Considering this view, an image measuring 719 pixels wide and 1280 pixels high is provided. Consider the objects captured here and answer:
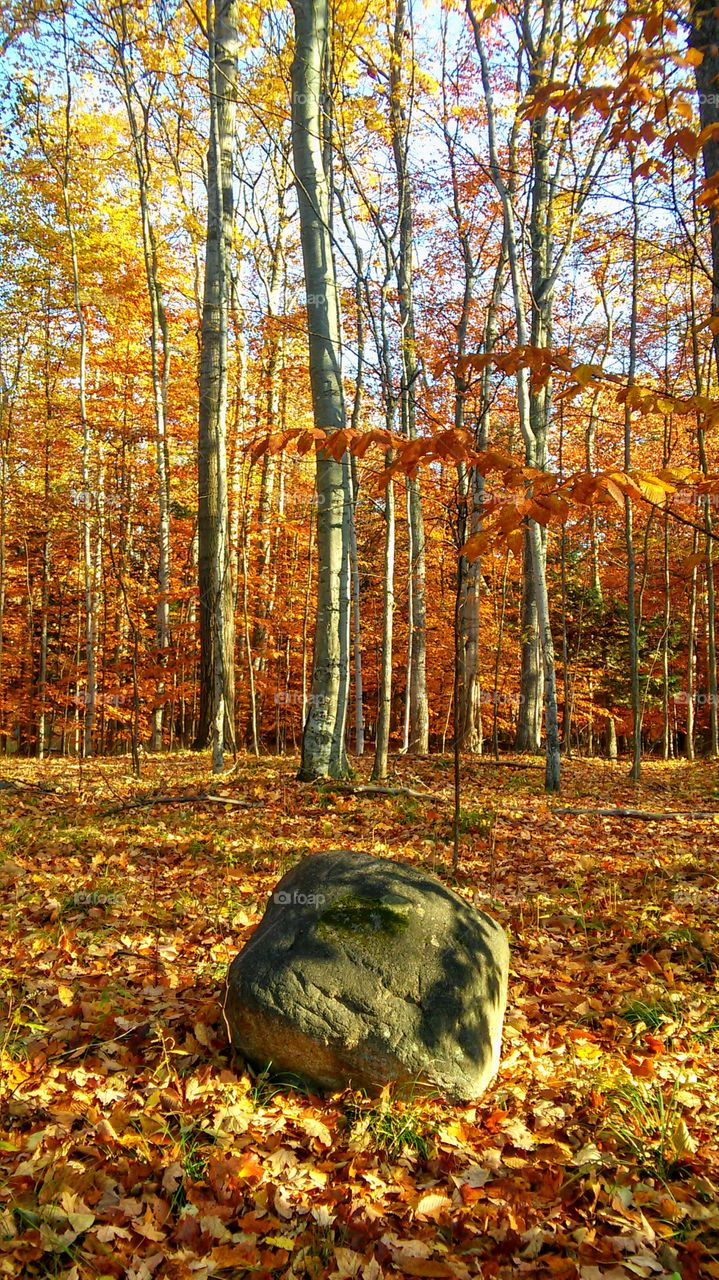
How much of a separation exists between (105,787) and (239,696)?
1118 centimetres

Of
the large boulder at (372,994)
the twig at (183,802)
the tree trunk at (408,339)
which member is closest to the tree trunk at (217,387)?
the twig at (183,802)

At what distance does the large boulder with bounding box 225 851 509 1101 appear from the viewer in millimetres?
3086

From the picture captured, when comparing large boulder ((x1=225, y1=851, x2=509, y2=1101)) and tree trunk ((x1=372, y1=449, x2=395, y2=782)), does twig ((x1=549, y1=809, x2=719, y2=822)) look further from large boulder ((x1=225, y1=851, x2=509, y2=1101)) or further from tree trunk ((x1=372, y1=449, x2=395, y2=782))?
large boulder ((x1=225, y1=851, x2=509, y2=1101))

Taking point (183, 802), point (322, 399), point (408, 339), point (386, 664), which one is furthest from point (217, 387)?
point (183, 802)

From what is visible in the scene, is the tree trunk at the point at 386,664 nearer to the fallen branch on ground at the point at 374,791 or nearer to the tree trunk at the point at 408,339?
the tree trunk at the point at 408,339

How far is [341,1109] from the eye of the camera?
307 cm

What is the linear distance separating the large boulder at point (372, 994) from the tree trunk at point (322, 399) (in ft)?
16.2

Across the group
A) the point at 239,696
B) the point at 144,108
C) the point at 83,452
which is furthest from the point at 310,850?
the point at 239,696

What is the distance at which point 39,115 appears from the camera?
1299 cm

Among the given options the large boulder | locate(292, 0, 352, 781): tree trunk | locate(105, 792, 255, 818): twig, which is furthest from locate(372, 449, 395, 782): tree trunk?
the large boulder

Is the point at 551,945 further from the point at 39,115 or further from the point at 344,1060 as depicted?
the point at 39,115

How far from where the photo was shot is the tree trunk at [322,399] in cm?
806

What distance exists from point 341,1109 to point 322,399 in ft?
23.5

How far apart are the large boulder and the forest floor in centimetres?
14
